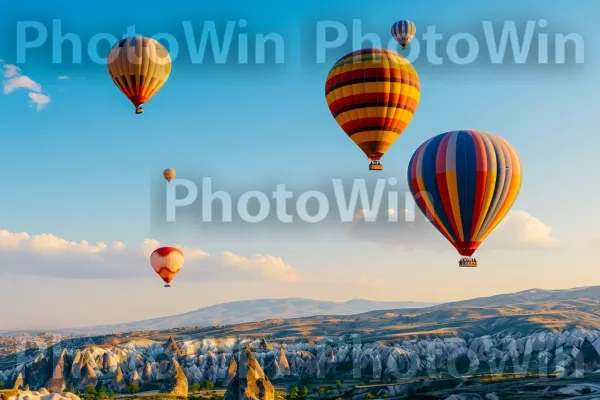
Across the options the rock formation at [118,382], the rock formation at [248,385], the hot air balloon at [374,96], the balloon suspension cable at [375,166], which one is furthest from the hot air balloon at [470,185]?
the rock formation at [118,382]

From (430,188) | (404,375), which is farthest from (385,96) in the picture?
(404,375)

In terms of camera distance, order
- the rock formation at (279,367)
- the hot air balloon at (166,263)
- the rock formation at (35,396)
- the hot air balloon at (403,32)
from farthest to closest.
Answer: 1. the rock formation at (279,367)
2. the hot air balloon at (166,263)
3. the hot air balloon at (403,32)
4. the rock formation at (35,396)

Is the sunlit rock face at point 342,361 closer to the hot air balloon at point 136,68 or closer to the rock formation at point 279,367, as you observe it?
the rock formation at point 279,367

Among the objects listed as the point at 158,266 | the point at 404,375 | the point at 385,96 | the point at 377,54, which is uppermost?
the point at 377,54

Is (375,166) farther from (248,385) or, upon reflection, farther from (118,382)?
(118,382)

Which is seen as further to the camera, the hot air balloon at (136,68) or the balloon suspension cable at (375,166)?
the hot air balloon at (136,68)

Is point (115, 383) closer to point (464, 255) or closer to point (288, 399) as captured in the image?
point (288, 399)
